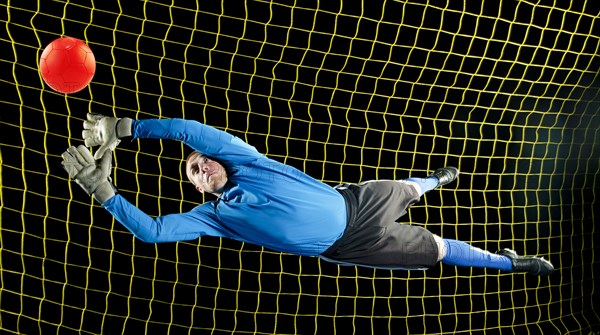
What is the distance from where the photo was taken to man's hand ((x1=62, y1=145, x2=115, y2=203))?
8.67 ft

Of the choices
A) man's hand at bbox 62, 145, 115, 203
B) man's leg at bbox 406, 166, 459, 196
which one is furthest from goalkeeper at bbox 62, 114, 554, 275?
man's leg at bbox 406, 166, 459, 196

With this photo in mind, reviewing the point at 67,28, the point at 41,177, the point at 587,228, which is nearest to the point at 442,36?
the point at 587,228

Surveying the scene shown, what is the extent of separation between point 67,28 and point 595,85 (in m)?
3.30

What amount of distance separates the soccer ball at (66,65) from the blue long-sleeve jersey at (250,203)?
452 millimetres

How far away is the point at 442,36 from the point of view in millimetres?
5047

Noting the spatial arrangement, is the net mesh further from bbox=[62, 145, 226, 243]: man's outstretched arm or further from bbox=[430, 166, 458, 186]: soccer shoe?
bbox=[62, 145, 226, 243]: man's outstretched arm

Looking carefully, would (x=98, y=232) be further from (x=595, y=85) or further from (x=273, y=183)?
(x=595, y=85)

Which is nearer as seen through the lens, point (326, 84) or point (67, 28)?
point (67, 28)

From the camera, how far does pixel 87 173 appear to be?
2.64 metres

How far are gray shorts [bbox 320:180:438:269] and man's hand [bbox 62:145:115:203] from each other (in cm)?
98


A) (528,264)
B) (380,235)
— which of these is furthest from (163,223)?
(528,264)

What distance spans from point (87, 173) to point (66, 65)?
2.06 ft

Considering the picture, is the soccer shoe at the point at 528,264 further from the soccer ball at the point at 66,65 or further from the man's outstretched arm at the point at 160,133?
the soccer ball at the point at 66,65

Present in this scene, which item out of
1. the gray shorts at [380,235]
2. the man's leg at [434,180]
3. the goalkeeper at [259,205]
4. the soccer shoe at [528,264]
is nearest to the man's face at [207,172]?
the goalkeeper at [259,205]
